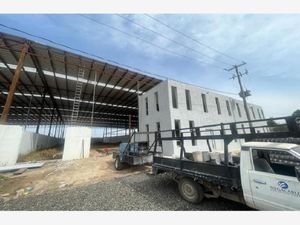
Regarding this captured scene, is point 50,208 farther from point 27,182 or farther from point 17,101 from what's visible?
point 17,101

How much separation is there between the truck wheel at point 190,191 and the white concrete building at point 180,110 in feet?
29.0

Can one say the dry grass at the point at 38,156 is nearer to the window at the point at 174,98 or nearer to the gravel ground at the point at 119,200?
the gravel ground at the point at 119,200

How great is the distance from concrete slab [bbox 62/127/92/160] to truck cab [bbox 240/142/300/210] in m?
13.1

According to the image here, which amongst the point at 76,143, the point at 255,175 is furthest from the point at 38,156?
the point at 255,175

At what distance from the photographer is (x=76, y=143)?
13.1 m

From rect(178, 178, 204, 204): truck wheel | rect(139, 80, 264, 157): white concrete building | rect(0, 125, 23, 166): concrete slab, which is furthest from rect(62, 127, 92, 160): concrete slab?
rect(178, 178, 204, 204): truck wheel

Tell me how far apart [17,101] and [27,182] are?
958 inches

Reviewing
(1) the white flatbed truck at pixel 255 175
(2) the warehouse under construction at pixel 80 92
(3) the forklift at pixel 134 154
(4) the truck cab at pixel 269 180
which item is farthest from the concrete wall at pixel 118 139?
(4) the truck cab at pixel 269 180

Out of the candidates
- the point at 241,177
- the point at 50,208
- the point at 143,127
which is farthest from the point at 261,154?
the point at 143,127

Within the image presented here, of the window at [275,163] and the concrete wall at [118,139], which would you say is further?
the concrete wall at [118,139]

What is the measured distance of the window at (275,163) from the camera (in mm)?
3262

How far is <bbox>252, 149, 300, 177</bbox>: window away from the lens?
3262 millimetres

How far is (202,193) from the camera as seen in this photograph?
414cm

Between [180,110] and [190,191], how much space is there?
448 inches
